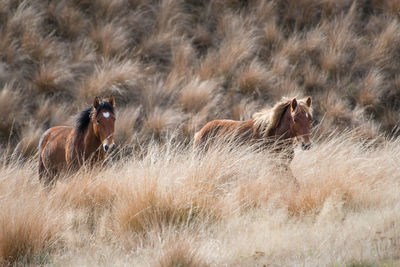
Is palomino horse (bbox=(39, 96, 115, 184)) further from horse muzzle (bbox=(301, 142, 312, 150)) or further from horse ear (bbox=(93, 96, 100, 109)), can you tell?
horse muzzle (bbox=(301, 142, 312, 150))

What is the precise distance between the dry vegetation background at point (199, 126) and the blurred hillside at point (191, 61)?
0.12 ft

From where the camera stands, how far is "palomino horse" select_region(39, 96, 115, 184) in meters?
6.12

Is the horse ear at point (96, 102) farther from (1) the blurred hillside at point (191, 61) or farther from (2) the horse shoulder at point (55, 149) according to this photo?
(1) the blurred hillside at point (191, 61)

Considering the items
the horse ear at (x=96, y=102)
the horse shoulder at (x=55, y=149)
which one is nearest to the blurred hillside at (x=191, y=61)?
the horse shoulder at (x=55, y=149)

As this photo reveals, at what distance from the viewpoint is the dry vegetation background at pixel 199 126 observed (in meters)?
4.52

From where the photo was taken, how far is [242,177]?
580 centimetres

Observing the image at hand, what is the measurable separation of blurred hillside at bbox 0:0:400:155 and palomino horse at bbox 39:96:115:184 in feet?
7.81

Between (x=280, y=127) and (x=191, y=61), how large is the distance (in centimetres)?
593

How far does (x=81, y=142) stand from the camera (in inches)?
257

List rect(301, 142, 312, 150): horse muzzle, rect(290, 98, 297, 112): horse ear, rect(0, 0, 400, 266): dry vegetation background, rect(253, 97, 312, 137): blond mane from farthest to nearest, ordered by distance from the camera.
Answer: rect(253, 97, 312, 137): blond mane < rect(290, 98, 297, 112): horse ear < rect(301, 142, 312, 150): horse muzzle < rect(0, 0, 400, 266): dry vegetation background

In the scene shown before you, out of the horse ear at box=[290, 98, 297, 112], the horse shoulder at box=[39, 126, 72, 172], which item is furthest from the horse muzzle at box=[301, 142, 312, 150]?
the horse shoulder at box=[39, 126, 72, 172]

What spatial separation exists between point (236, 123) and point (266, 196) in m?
2.02

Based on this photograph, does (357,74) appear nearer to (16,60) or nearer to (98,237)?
(16,60)

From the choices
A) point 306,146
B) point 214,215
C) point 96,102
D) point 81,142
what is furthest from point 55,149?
point 306,146
